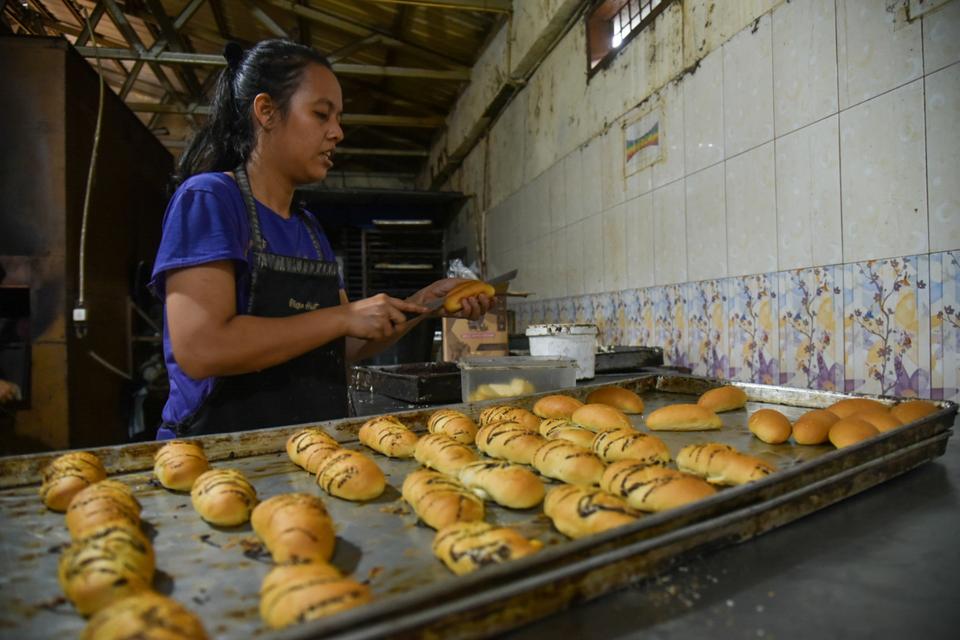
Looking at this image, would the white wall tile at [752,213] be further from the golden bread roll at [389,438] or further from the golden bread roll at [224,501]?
the golden bread roll at [224,501]

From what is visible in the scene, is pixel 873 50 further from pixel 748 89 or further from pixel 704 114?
pixel 704 114

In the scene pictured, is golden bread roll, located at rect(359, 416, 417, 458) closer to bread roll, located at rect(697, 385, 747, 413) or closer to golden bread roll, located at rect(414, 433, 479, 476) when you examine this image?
golden bread roll, located at rect(414, 433, 479, 476)

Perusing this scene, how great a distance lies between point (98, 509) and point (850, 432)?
65.3 inches

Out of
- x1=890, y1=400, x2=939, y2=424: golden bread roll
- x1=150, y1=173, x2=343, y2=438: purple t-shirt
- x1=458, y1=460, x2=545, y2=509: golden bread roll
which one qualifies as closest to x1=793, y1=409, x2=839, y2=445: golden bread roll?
x1=890, y1=400, x2=939, y2=424: golden bread roll

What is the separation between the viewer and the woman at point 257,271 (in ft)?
5.32

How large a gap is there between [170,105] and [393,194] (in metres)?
3.14

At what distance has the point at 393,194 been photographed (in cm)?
770

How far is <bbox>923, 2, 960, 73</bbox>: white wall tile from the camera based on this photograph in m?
1.78

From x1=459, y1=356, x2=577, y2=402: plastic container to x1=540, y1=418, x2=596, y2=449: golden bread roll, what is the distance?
360 mm

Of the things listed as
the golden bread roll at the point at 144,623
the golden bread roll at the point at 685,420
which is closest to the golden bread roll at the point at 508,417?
the golden bread roll at the point at 685,420

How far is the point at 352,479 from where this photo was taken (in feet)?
4.14

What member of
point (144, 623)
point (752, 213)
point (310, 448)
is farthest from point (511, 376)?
point (144, 623)

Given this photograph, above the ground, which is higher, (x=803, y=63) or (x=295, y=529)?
(x=803, y=63)

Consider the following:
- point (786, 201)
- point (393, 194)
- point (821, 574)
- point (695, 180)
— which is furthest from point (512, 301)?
point (821, 574)
